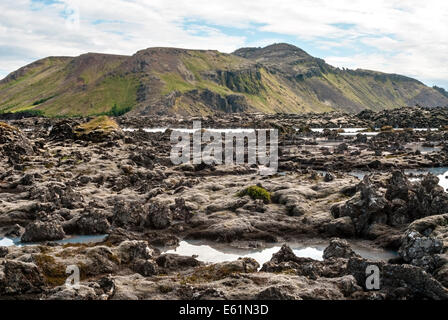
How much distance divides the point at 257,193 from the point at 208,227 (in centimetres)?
1161

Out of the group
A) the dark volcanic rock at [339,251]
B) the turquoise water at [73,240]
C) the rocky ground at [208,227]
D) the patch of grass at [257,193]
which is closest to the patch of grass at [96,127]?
the rocky ground at [208,227]

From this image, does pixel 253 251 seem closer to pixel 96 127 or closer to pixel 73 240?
pixel 73 240

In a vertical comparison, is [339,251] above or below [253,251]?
above

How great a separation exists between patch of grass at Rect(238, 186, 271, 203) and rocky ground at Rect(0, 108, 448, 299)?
0.16 m

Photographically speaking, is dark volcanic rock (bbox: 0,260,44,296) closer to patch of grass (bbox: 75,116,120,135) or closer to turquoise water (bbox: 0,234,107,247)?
turquoise water (bbox: 0,234,107,247)

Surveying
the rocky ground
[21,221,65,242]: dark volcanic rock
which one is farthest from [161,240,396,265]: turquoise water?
[21,221,65,242]: dark volcanic rock

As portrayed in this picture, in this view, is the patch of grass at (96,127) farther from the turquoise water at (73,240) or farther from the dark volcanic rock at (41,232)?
the dark volcanic rock at (41,232)

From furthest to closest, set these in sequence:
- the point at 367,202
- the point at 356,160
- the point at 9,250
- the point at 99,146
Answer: the point at 99,146 < the point at 356,160 < the point at 367,202 < the point at 9,250

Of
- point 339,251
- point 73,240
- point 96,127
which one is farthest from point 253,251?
point 96,127

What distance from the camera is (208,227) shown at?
5247 centimetres

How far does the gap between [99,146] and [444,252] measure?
343 ft
